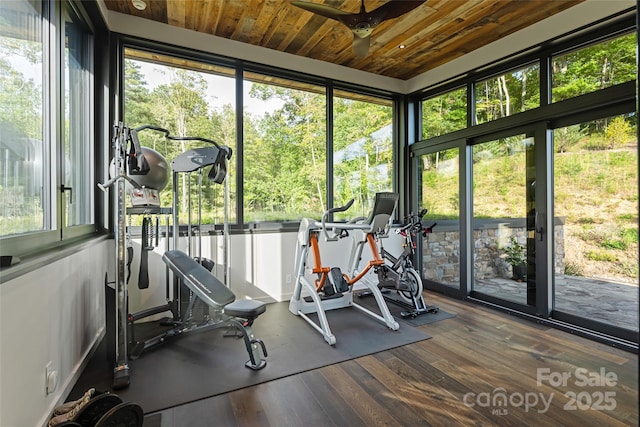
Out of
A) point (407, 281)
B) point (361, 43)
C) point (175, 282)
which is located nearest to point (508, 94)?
point (361, 43)

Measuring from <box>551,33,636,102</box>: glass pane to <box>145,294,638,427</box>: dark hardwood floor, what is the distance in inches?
96.6

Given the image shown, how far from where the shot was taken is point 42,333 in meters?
1.67

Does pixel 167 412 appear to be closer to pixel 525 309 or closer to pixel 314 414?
pixel 314 414

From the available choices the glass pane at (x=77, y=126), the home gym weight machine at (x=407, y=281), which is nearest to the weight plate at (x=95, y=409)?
the glass pane at (x=77, y=126)

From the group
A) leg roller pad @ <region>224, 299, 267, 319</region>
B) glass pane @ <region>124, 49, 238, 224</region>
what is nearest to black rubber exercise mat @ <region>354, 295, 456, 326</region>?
leg roller pad @ <region>224, 299, 267, 319</region>

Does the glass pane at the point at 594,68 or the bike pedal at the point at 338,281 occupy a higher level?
the glass pane at the point at 594,68

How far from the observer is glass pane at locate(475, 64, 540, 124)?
11.6 feet

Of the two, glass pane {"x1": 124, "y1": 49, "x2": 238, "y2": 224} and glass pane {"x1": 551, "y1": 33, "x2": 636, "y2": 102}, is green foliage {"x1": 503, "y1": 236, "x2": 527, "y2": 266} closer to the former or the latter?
glass pane {"x1": 551, "y1": 33, "x2": 636, "y2": 102}

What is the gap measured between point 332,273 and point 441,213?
6.72 feet

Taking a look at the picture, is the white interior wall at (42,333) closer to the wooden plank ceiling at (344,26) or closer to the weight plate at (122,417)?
the weight plate at (122,417)

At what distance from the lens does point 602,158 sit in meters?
2.98

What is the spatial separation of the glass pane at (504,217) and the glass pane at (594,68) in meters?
0.62

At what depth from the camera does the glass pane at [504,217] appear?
11.7ft

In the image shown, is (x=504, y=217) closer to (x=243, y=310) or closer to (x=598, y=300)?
(x=598, y=300)
